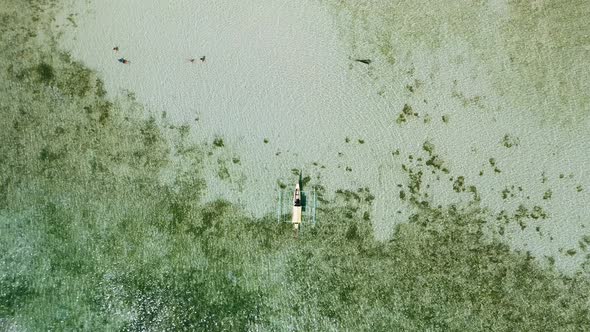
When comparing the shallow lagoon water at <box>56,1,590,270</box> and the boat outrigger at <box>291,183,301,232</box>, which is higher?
the shallow lagoon water at <box>56,1,590,270</box>

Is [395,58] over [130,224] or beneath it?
over

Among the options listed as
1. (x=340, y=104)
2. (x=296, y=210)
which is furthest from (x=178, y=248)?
(x=340, y=104)

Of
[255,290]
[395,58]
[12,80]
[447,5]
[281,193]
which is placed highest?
[447,5]

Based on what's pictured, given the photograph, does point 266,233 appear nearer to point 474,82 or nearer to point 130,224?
point 130,224

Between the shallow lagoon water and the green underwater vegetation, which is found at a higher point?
the shallow lagoon water

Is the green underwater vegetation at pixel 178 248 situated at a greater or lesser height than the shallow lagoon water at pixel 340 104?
lesser

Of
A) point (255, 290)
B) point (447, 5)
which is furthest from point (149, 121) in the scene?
point (447, 5)

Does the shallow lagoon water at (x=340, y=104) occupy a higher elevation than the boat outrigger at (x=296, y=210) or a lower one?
higher
